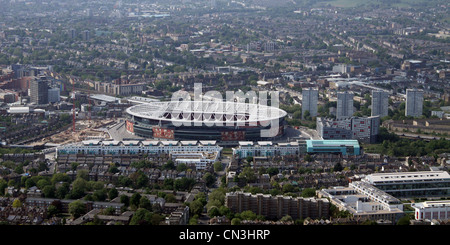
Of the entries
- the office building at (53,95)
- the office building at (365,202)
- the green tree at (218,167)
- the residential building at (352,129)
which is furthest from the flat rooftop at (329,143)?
the office building at (53,95)

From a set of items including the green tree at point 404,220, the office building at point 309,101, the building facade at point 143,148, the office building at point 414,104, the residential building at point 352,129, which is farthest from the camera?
the office building at point 414,104

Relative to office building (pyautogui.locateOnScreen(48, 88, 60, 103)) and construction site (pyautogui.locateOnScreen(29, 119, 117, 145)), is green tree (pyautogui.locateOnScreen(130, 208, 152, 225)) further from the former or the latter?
office building (pyautogui.locateOnScreen(48, 88, 60, 103))

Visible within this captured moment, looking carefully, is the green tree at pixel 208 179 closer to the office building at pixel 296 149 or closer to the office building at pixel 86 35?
the office building at pixel 296 149

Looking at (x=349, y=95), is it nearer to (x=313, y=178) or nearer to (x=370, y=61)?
(x=313, y=178)

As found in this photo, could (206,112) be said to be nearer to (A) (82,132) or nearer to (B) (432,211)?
(A) (82,132)

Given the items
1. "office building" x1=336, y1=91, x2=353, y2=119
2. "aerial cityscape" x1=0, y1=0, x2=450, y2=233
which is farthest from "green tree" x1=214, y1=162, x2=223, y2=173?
"office building" x1=336, y1=91, x2=353, y2=119
